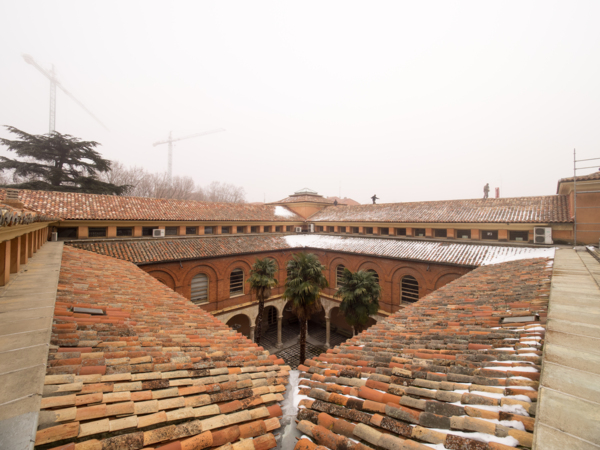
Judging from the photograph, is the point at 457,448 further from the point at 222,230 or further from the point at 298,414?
the point at 222,230

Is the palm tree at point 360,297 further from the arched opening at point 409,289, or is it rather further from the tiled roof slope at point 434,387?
the tiled roof slope at point 434,387

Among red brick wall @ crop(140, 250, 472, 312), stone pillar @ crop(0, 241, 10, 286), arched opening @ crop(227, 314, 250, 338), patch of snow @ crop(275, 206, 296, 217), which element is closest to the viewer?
stone pillar @ crop(0, 241, 10, 286)

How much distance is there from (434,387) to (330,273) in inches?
761

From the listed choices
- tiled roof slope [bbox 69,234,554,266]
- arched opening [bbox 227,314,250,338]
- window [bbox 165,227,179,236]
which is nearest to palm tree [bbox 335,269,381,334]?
tiled roof slope [bbox 69,234,554,266]

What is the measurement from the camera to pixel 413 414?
8.51ft

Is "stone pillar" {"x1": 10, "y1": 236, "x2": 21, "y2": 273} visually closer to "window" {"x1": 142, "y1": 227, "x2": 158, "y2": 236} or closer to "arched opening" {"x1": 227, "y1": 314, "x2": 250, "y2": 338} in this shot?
"window" {"x1": 142, "y1": 227, "x2": 158, "y2": 236}

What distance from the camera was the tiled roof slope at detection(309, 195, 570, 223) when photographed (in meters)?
15.7

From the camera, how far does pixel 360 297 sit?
45.7 feet

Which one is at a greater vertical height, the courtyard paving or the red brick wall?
the red brick wall

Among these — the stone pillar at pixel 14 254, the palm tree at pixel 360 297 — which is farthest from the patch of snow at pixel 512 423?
the palm tree at pixel 360 297

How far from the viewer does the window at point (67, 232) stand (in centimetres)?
1458

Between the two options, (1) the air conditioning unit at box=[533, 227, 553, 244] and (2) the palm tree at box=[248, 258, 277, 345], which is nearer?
(1) the air conditioning unit at box=[533, 227, 553, 244]

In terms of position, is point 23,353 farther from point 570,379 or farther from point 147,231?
point 147,231

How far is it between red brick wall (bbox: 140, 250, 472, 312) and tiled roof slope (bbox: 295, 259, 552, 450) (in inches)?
435
